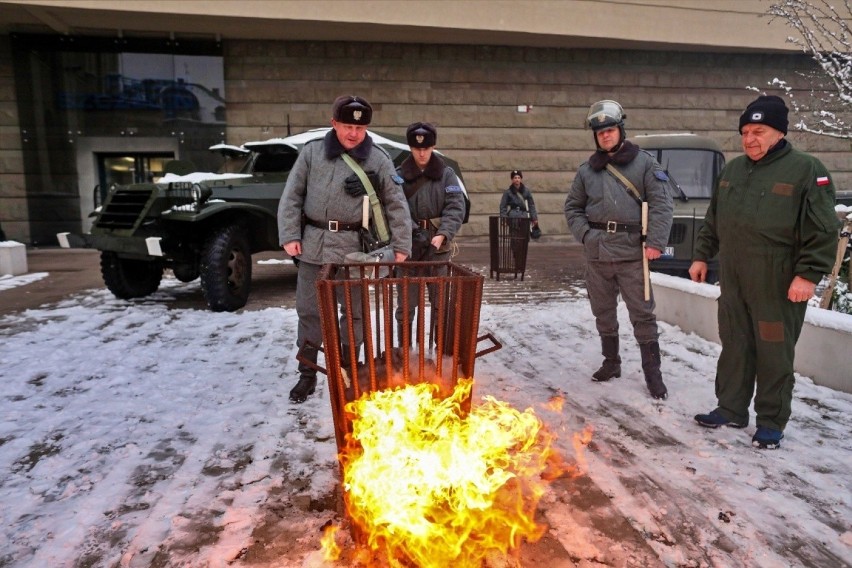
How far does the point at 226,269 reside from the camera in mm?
6344

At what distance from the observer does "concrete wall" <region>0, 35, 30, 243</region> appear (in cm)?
1298

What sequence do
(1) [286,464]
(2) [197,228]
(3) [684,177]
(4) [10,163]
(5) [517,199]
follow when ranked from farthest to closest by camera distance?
(4) [10,163]
(5) [517,199]
(3) [684,177]
(2) [197,228]
(1) [286,464]

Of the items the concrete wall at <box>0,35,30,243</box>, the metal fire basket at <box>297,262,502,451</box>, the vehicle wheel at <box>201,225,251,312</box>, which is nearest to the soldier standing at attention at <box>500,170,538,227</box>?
the vehicle wheel at <box>201,225,251,312</box>

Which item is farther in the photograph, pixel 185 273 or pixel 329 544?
pixel 185 273

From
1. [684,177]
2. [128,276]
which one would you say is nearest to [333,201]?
[128,276]

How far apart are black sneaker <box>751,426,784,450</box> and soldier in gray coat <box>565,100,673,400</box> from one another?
0.76 m

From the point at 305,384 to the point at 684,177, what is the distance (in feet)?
24.1

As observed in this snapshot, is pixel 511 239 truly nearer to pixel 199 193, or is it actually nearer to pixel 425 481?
pixel 199 193

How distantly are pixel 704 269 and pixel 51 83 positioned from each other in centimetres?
1496

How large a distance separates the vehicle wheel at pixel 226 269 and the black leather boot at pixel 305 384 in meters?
2.76

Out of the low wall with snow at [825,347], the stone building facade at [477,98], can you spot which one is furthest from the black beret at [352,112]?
the stone building facade at [477,98]

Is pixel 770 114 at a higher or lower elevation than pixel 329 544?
Answer: higher

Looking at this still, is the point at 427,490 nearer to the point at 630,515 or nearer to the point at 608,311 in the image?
the point at 630,515

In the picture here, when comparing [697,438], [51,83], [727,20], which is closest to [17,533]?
[697,438]
